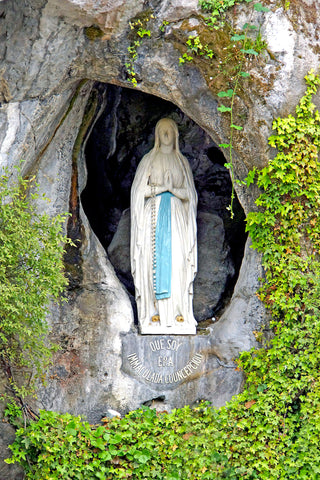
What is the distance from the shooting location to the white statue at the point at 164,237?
7.75m

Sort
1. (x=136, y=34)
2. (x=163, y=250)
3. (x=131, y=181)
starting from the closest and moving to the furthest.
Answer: (x=136, y=34) < (x=163, y=250) < (x=131, y=181)

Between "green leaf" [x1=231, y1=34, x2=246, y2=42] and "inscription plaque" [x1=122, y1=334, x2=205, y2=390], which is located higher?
"green leaf" [x1=231, y1=34, x2=246, y2=42]

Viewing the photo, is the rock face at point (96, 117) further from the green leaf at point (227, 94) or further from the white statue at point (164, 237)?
the white statue at point (164, 237)

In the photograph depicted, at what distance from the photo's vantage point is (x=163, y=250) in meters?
7.81

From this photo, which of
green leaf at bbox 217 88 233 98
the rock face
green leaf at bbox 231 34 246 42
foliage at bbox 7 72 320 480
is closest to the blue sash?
the rock face

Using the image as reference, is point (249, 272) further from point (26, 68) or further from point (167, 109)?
point (26, 68)

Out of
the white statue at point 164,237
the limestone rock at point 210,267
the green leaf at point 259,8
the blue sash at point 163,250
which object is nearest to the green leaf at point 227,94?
the green leaf at point 259,8

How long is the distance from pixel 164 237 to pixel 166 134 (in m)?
1.03

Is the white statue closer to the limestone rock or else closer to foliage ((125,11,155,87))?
the limestone rock

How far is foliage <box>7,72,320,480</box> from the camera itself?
6930mm

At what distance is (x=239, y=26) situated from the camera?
23.6 ft

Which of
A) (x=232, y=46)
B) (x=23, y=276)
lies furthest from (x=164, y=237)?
(x=232, y=46)

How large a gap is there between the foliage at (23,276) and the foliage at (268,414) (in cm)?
64

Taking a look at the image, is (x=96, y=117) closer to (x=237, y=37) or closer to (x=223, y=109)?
(x=223, y=109)
